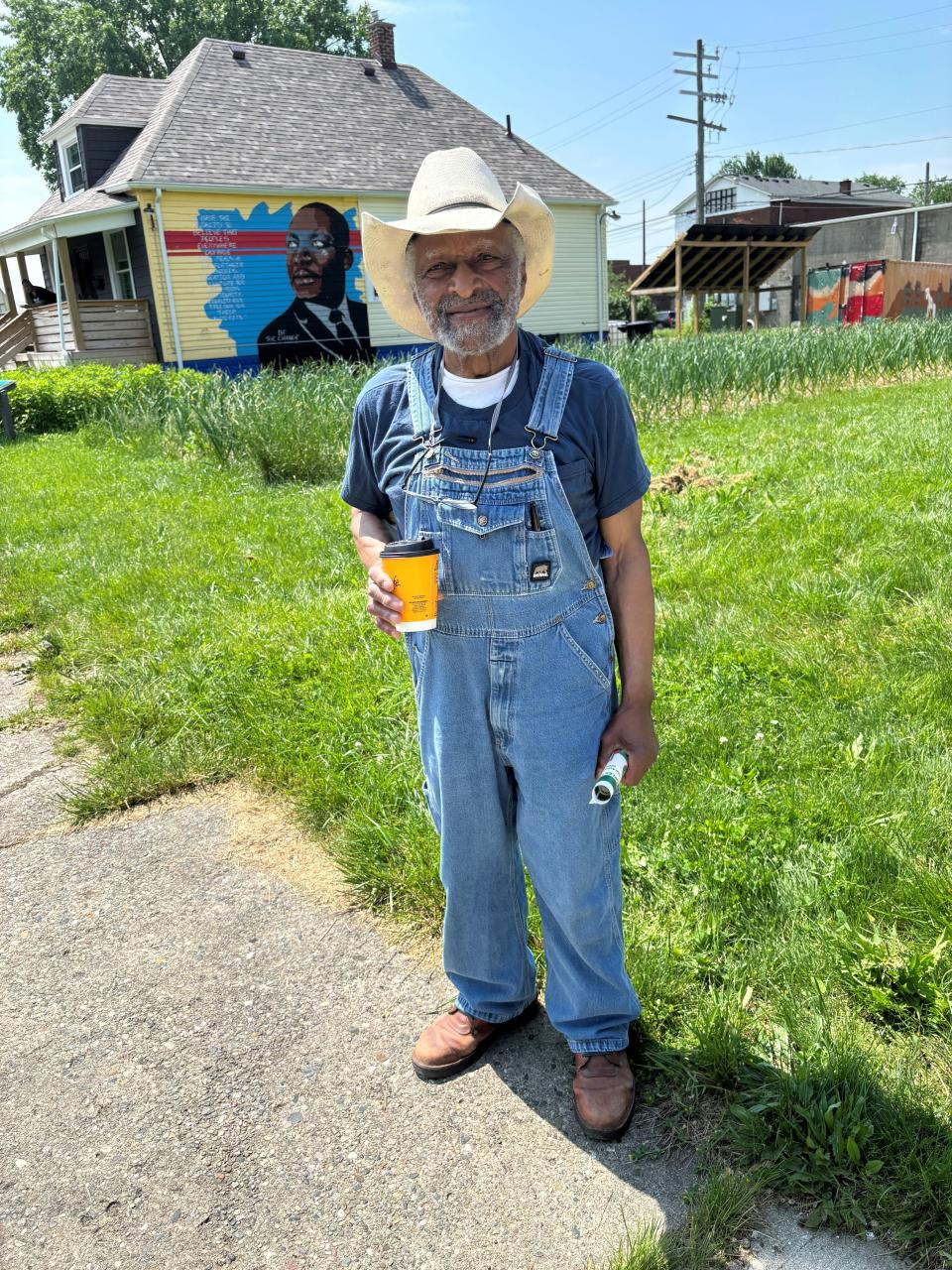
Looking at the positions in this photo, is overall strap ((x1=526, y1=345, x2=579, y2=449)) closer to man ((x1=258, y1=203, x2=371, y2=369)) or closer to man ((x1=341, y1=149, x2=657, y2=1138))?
man ((x1=341, y1=149, x2=657, y2=1138))

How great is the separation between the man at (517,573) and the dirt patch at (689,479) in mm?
5502

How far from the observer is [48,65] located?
40.1 meters

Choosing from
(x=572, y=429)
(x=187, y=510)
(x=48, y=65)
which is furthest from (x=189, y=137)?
(x=48, y=65)

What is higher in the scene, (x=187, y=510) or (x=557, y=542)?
(x=557, y=542)

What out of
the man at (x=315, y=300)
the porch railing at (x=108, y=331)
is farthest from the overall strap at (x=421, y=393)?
the man at (x=315, y=300)

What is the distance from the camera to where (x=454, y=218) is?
76.3 inches

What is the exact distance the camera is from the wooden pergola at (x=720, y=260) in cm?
2370

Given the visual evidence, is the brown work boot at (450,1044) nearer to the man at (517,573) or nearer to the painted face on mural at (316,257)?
the man at (517,573)

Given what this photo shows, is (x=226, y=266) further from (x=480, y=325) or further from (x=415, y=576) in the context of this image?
(x=415, y=576)

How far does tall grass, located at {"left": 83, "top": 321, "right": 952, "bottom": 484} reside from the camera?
9.21 metres

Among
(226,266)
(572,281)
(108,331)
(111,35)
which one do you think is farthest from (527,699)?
(111,35)

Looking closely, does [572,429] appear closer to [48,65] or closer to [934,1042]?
[934,1042]

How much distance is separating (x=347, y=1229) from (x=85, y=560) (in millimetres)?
5422

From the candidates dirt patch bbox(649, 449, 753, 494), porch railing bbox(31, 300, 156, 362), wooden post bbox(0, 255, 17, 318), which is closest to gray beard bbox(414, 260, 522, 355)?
dirt patch bbox(649, 449, 753, 494)
